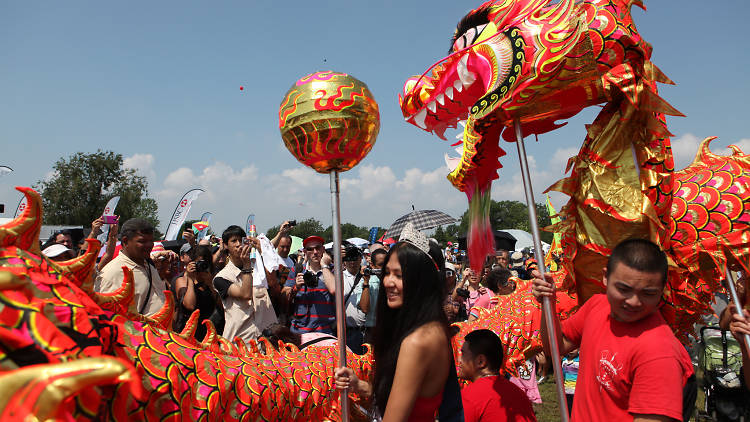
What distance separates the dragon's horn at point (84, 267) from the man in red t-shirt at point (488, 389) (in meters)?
1.96

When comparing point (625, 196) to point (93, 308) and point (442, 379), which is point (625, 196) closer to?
point (442, 379)

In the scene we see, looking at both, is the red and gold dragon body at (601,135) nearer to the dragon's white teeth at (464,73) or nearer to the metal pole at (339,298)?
the dragon's white teeth at (464,73)

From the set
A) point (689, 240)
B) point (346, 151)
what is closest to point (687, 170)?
point (689, 240)

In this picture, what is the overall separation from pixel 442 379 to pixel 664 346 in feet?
2.63

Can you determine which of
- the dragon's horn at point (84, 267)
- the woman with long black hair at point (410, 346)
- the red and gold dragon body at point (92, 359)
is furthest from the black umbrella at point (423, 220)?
the dragon's horn at point (84, 267)

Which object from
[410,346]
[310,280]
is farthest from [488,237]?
[310,280]

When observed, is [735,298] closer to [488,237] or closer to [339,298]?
[488,237]

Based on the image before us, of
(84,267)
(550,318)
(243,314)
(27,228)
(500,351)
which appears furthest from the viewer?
(243,314)

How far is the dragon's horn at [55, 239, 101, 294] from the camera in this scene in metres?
1.29

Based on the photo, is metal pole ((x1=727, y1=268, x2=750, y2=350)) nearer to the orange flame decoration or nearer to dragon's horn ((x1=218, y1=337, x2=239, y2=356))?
the orange flame decoration

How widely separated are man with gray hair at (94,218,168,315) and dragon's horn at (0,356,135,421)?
2599 millimetres

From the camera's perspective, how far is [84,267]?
1.33m

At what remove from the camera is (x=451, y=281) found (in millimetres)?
6156

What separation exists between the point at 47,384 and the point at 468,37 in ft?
9.26
